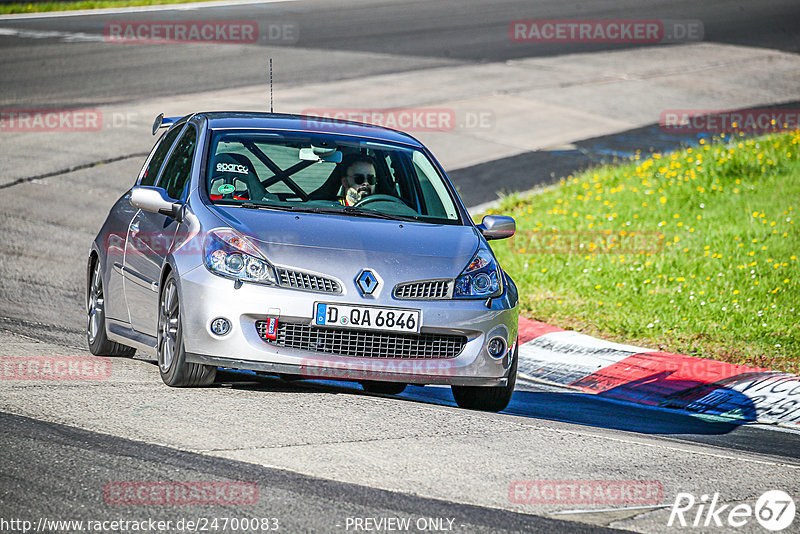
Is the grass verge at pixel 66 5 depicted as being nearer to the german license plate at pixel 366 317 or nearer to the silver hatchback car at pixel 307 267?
A: the silver hatchback car at pixel 307 267

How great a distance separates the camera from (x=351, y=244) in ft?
22.5

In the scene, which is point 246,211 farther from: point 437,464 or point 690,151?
point 690,151

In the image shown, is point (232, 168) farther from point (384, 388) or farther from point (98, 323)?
point (384, 388)

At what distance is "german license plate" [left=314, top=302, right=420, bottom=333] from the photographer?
6582 mm

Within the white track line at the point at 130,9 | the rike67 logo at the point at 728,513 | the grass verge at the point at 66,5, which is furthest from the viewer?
the grass verge at the point at 66,5

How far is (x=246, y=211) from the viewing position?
717 centimetres

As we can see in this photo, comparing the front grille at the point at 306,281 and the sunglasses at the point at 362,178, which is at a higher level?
the sunglasses at the point at 362,178

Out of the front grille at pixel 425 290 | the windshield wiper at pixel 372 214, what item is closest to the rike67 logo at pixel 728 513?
the front grille at pixel 425 290

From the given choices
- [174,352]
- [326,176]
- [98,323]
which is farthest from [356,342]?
[98,323]

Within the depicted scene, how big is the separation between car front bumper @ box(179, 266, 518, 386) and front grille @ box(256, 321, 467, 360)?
0.09 feet

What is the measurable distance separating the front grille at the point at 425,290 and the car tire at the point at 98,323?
253 centimetres

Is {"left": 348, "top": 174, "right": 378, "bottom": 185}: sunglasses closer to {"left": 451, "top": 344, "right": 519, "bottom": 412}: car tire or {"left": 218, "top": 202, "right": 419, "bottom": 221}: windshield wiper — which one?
{"left": 218, "top": 202, "right": 419, "bottom": 221}: windshield wiper

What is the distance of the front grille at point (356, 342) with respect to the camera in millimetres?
6625

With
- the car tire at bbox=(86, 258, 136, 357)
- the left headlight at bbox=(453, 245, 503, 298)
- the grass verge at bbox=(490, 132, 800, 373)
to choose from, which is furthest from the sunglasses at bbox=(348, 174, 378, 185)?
the grass verge at bbox=(490, 132, 800, 373)
